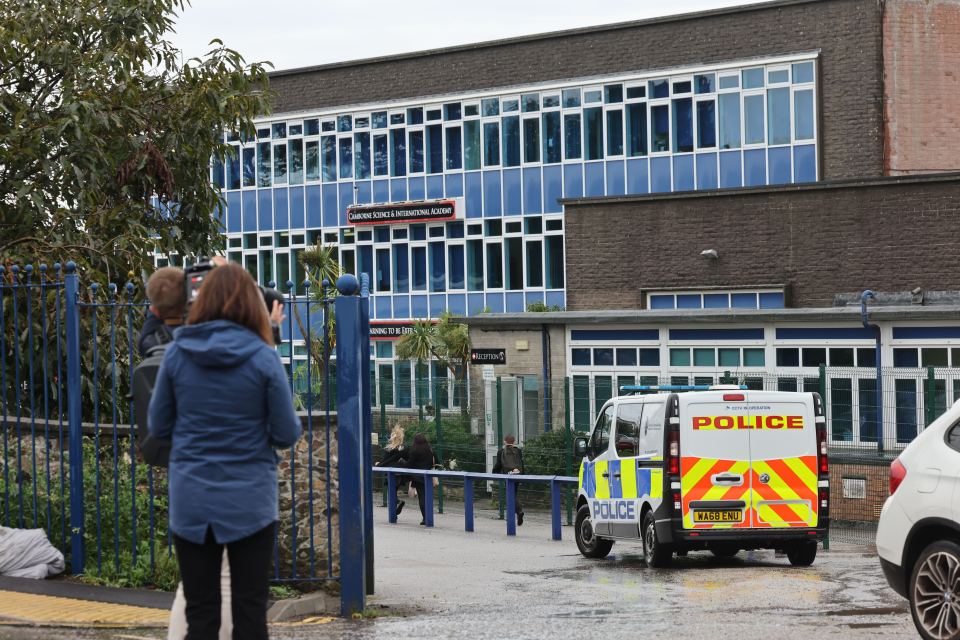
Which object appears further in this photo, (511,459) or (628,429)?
(511,459)

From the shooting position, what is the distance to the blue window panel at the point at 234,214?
5322 centimetres

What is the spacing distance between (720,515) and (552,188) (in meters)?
31.8

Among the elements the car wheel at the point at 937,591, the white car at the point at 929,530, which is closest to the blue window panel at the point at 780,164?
the white car at the point at 929,530

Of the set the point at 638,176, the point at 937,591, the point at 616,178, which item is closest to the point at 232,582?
the point at 937,591

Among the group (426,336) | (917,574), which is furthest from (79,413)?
(426,336)

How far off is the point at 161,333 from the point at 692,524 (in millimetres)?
8903

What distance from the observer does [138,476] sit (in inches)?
414

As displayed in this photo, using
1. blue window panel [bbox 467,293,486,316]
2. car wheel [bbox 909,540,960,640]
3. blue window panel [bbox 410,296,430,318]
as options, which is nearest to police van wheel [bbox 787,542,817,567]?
car wheel [bbox 909,540,960,640]

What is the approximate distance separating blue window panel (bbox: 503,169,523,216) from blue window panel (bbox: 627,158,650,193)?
3825 millimetres

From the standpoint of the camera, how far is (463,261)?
4850cm

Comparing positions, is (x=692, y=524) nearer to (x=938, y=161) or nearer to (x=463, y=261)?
(x=938, y=161)

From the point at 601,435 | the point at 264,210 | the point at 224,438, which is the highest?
the point at 264,210

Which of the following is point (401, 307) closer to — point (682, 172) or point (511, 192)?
point (511, 192)

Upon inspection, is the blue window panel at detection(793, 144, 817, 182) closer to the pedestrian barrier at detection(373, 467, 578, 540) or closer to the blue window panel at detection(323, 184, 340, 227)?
the blue window panel at detection(323, 184, 340, 227)
